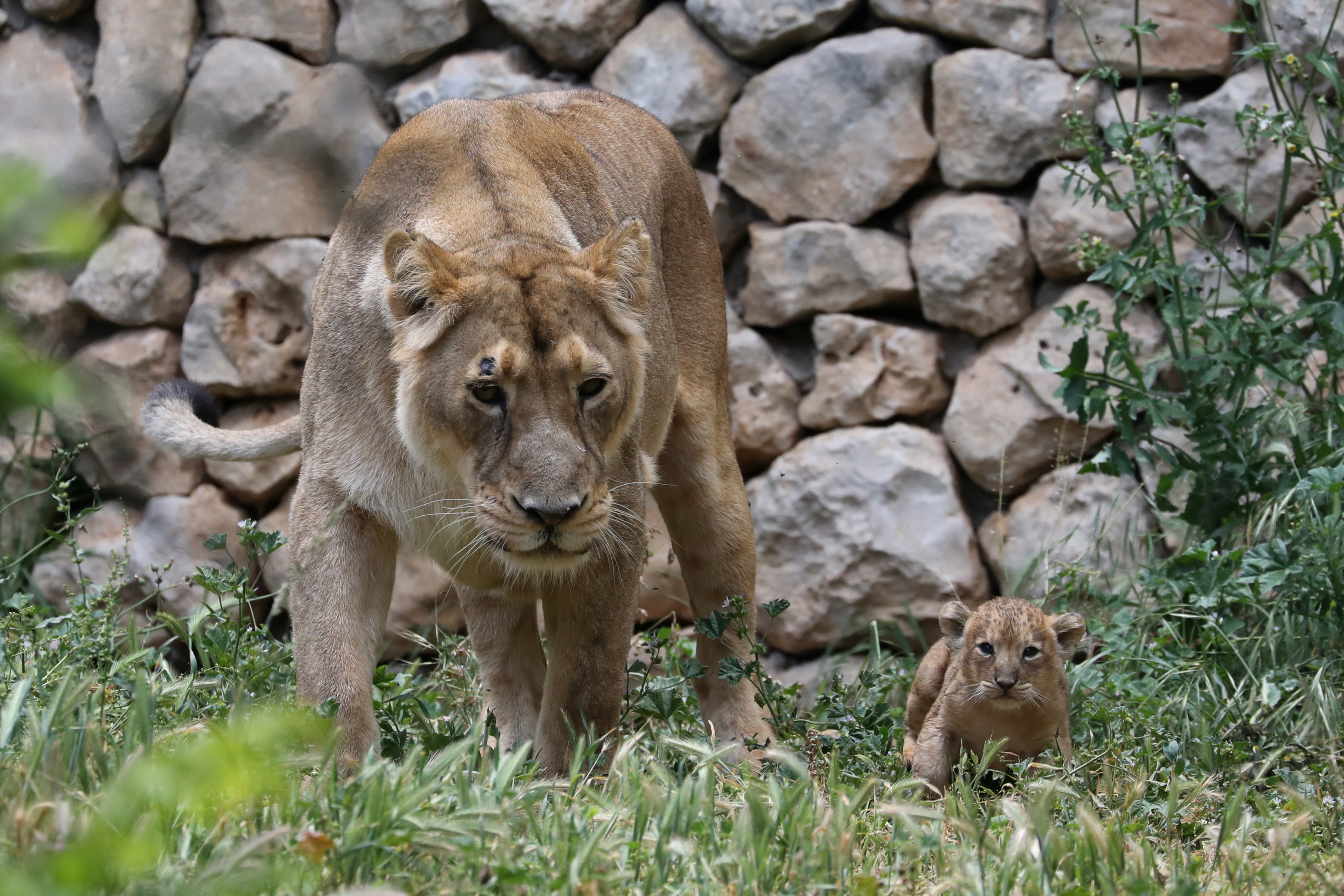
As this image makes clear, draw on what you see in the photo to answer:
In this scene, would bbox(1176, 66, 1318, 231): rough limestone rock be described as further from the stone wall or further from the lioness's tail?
the lioness's tail

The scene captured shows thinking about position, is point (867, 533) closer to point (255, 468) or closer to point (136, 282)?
point (255, 468)

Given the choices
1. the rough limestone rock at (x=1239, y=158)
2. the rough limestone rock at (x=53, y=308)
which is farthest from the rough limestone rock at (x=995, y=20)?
the rough limestone rock at (x=53, y=308)

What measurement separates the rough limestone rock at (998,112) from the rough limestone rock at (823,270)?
42 centimetres

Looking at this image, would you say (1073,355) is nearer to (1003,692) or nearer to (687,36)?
(1003,692)

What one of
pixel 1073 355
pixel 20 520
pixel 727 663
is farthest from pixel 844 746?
pixel 20 520

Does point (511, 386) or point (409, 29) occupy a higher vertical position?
point (511, 386)

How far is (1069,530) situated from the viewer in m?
5.41

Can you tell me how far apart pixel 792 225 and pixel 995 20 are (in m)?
1.16

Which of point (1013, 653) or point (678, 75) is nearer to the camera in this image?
point (1013, 653)

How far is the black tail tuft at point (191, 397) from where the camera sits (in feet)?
13.3

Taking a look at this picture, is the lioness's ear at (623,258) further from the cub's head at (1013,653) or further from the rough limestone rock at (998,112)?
the rough limestone rock at (998,112)

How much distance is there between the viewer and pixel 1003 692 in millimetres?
3521

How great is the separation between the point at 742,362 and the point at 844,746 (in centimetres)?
242

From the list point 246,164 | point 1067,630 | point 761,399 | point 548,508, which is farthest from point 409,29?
point 1067,630
